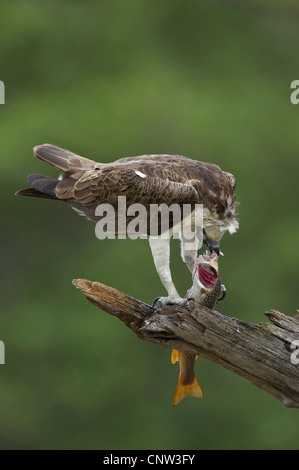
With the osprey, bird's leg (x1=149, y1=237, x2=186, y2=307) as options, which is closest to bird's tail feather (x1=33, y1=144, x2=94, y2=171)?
the osprey

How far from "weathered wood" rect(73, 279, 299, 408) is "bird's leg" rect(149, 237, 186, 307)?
0.15 metres

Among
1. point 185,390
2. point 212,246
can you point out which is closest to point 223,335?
point 185,390

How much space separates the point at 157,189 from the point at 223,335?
0.71 m

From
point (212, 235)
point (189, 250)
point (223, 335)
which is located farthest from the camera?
point (189, 250)

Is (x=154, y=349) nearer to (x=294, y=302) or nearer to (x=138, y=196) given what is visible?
(x=294, y=302)

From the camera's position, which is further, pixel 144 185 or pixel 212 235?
pixel 212 235

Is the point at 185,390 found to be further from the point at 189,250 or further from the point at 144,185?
the point at 144,185

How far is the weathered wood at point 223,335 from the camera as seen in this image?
344 centimetres

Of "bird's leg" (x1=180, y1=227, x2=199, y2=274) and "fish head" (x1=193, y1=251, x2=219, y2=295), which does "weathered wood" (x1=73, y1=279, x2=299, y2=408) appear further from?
"bird's leg" (x1=180, y1=227, x2=199, y2=274)

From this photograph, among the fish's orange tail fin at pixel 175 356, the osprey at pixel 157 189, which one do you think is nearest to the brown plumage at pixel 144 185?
the osprey at pixel 157 189

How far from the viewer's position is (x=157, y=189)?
3.71m

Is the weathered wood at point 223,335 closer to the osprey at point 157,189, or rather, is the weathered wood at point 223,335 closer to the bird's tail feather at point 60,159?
the osprey at point 157,189

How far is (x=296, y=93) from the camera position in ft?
29.6

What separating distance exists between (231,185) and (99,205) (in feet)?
2.06
